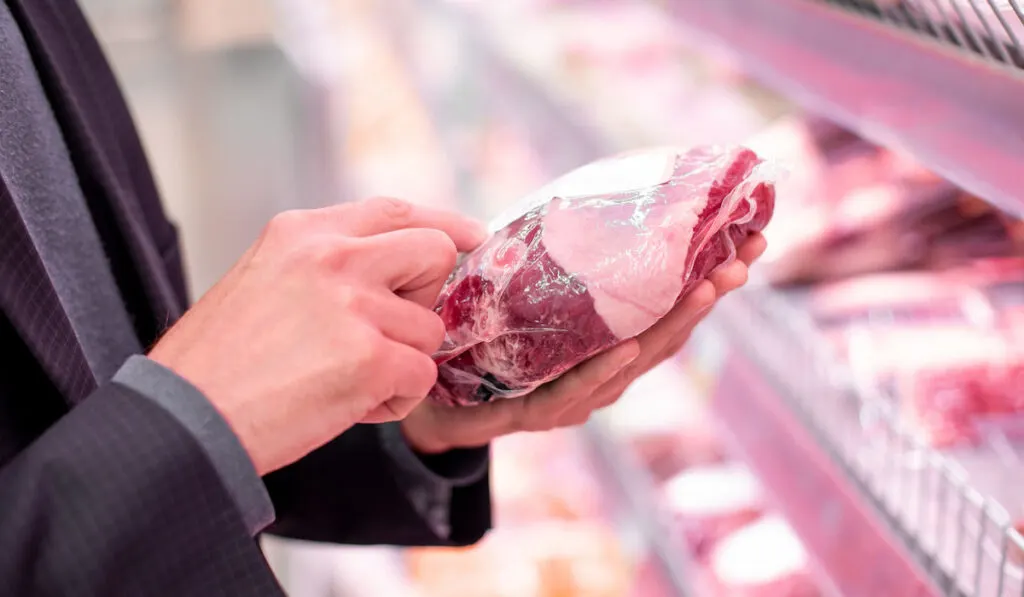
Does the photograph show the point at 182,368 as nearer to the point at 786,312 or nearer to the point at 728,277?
the point at 728,277

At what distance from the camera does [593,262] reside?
2.50 ft

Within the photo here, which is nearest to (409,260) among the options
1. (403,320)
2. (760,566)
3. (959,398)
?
(403,320)

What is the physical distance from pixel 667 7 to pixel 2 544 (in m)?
1.32

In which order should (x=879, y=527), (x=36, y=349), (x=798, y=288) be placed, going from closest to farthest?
1. (x=36, y=349)
2. (x=879, y=527)
3. (x=798, y=288)

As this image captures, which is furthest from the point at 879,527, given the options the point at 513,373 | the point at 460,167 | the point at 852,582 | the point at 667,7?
the point at 460,167

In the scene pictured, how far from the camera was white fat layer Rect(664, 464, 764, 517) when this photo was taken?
1641 mm

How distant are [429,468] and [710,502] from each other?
2.46 feet

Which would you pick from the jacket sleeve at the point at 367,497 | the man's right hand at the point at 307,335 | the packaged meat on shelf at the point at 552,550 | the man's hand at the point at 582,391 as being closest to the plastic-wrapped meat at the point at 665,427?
the packaged meat on shelf at the point at 552,550

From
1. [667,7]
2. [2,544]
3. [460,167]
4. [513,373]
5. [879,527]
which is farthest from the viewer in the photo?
[460,167]

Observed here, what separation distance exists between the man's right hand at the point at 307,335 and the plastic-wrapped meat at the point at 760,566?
3.14 feet

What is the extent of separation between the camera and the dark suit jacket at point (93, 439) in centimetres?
58

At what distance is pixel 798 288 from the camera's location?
4.25 ft

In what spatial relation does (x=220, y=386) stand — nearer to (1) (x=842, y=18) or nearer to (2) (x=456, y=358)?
(2) (x=456, y=358)

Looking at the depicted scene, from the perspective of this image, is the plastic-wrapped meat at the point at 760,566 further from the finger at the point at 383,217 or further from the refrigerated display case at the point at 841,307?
the finger at the point at 383,217
